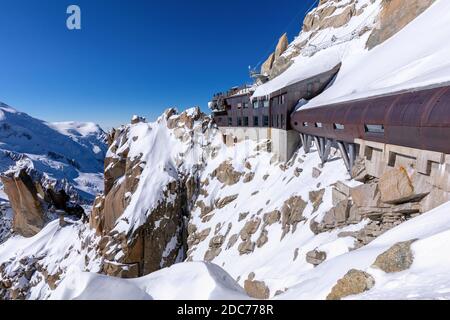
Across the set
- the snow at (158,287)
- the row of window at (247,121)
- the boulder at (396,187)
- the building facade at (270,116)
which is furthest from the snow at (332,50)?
the snow at (158,287)

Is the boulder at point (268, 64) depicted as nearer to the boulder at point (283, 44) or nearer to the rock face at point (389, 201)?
the boulder at point (283, 44)

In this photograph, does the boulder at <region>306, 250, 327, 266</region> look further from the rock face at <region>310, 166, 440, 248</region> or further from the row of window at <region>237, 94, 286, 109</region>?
the row of window at <region>237, 94, 286, 109</region>

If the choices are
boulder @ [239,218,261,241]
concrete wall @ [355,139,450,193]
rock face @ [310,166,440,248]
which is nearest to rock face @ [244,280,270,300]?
rock face @ [310,166,440,248]

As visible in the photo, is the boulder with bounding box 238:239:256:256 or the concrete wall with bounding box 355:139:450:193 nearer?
the concrete wall with bounding box 355:139:450:193

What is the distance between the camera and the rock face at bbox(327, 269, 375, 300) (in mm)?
4758

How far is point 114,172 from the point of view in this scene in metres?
46.2

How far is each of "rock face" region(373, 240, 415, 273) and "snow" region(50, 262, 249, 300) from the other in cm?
324

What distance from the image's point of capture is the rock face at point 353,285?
4758 mm

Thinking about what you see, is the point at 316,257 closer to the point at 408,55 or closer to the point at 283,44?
the point at 408,55

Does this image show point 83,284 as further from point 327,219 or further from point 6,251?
point 6,251

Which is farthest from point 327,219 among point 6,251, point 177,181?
point 6,251

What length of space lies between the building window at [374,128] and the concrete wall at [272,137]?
16.4 meters

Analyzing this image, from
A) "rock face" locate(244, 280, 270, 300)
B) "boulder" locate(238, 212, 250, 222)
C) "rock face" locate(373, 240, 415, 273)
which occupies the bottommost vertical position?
"boulder" locate(238, 212, 250, 222)

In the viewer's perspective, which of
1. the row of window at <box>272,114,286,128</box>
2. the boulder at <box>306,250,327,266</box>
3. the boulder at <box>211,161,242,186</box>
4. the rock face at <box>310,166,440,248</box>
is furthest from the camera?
the boulder at <box>211,161,242,186</box>
